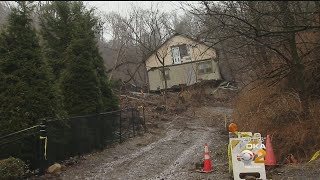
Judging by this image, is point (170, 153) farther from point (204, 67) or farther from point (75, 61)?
point (204, 67)

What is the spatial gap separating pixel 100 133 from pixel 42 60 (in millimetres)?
4953

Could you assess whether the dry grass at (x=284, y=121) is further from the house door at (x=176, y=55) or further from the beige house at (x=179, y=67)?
the house door at (x=176, y=55)

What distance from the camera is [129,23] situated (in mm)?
47188

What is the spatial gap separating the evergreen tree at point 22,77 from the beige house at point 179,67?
31030 millimetres

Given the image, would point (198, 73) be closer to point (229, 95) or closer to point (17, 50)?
point (229, 95)

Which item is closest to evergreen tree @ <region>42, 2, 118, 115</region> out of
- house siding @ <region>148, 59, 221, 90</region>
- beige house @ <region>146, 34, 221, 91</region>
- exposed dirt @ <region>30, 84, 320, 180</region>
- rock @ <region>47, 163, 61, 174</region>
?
exposed dirt @ <region>30, 84, 320, 180</region>

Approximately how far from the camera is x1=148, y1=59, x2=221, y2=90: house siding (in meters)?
44.1

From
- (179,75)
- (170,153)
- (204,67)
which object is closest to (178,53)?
(179,75)

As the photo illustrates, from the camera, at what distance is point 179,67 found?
45375 mm

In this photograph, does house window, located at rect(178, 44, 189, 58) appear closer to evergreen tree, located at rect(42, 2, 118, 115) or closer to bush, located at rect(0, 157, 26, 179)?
evergreen tree, located at rect(42, 2, 118, 115)

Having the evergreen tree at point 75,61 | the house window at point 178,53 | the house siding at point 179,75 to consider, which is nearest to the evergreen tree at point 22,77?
the evergreen tree at point 75,61

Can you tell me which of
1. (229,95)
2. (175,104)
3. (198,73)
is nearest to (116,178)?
(175,104)

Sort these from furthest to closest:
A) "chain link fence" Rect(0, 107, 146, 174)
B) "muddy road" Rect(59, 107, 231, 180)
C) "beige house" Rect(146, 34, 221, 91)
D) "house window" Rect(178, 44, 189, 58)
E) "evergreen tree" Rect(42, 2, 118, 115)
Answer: "house window" Rect(178, 44, 189, 58) → "beige house" Rect(146, 34, 221, 91) → "evergreen tree" Rect(42, 2, 118, 115) → "chain link fence" Rect(0, 107, 146, 174) → "muddy road" Rect(59, 107, 231, 180)

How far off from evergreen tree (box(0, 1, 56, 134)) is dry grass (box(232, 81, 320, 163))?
7540mm
